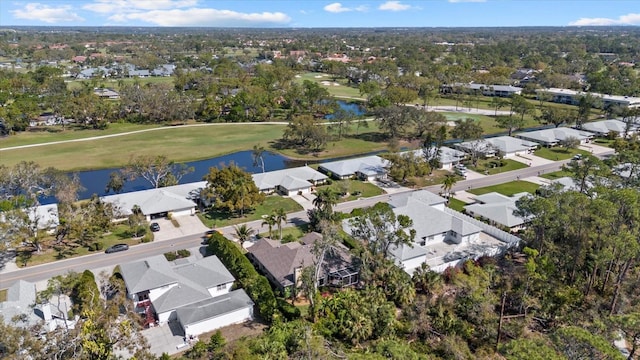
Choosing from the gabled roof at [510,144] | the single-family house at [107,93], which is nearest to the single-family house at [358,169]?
the gabled roof at [510,144]

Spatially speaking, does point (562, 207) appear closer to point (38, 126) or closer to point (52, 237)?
point (52, 237)

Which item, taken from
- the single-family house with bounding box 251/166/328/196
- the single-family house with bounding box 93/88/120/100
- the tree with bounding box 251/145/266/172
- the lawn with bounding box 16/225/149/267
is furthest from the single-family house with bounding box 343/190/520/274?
the single-family house with bounding box 93/88/120/100

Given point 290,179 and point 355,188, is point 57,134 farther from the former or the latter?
point 355,188

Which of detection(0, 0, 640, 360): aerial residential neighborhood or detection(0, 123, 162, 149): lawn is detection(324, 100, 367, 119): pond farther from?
detection(0, 123, 162, 149): lawn

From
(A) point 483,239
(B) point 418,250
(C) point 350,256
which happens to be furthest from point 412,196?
(C) point 350,256

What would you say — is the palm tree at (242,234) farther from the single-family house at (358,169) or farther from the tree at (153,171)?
the single-family house at (358,169)

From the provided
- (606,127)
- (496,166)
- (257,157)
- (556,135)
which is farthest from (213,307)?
(606,127)

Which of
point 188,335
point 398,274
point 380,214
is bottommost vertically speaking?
point 188,335
